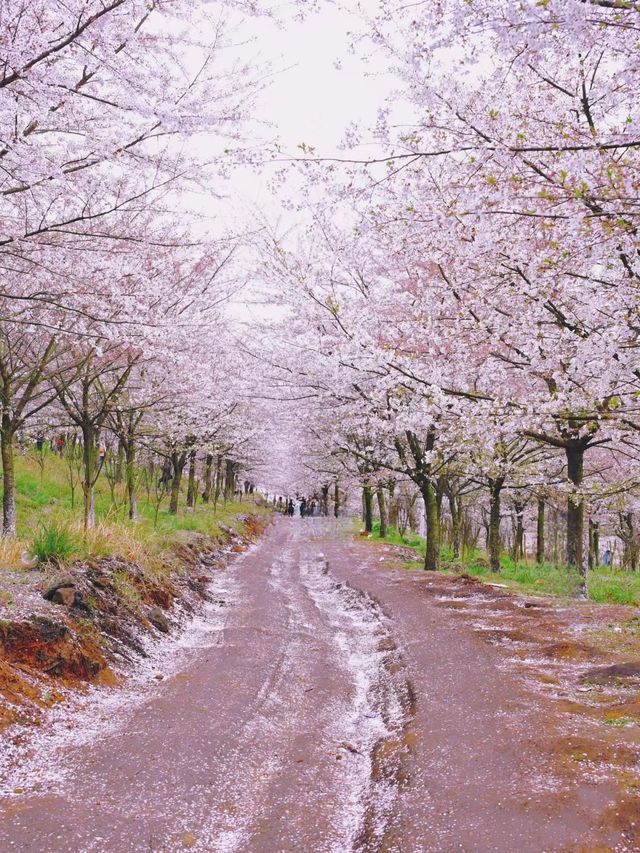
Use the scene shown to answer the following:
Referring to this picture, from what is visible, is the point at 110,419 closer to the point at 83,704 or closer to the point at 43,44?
the point at 83,704

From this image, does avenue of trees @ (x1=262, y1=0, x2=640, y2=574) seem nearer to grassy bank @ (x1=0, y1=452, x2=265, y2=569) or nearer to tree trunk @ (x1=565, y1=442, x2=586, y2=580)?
tree trunk @ (x1=565, y1=442, x2=586, y2=580)

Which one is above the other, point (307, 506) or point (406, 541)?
point (406, 541)

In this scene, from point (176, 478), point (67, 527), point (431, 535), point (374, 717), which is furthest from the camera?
point (176, 478)

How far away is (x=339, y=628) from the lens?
8.99 m

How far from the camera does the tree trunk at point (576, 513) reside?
11572mm

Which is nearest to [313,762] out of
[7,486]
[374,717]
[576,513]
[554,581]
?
[374,717]

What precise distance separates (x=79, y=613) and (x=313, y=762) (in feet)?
9.89

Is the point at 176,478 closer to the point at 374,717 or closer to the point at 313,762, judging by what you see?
the point at 374,717

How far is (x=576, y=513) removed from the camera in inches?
474

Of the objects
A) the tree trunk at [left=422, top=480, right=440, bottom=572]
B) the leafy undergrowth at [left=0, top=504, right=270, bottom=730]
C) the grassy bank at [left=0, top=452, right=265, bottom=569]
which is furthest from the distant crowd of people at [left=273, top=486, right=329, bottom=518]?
the leafy undergrowth at [left=0, top=504, right=270, bottom=730]

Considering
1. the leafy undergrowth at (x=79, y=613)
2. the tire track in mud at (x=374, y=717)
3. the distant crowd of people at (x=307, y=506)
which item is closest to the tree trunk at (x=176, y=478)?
the leafy undergrowth at (x=79, y=613)

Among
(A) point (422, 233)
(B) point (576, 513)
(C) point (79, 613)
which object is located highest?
(A) point (422, 233)

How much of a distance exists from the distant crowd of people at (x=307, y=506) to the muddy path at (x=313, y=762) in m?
41.7

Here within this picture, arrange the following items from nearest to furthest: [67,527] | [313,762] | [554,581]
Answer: [313,762] < [67,527] < [554,581]
